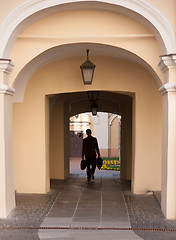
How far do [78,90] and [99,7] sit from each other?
7.72 feet

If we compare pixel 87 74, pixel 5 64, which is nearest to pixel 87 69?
pixel 87 74

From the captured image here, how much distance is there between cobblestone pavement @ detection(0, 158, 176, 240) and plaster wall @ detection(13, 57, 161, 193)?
52 centimetres

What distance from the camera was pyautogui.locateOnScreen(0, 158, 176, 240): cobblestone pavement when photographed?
15.0 ft

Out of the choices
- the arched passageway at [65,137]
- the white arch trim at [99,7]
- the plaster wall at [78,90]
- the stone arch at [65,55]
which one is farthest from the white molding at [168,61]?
the arched passageway at [65,137]

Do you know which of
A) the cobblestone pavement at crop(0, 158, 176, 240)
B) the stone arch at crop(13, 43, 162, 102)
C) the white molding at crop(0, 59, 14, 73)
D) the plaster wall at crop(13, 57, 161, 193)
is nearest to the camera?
the cobblestone pavement at crop(0, 158, 176, 240)

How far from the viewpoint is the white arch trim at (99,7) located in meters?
5.09

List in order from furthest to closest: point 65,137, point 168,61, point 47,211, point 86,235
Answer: point 65,137
point 47,211
point 168,61
point 86,235

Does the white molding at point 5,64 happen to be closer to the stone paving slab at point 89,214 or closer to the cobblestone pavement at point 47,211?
the cobblestone pavement at point 47,211

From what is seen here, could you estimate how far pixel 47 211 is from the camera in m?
5.68

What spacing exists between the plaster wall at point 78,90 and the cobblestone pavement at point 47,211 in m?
0.52

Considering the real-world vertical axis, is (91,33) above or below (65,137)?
above

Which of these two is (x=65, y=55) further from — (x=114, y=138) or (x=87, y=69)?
(x=114, y=138)

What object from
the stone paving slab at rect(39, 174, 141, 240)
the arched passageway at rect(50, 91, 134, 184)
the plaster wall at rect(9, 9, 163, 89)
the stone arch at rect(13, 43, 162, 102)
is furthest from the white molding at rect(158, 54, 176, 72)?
the arched passageway at rect(50, 91, 134, 184)

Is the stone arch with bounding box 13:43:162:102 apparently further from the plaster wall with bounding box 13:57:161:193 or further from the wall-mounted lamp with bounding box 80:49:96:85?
the plaster wall with bounding box 13:57:161:193
